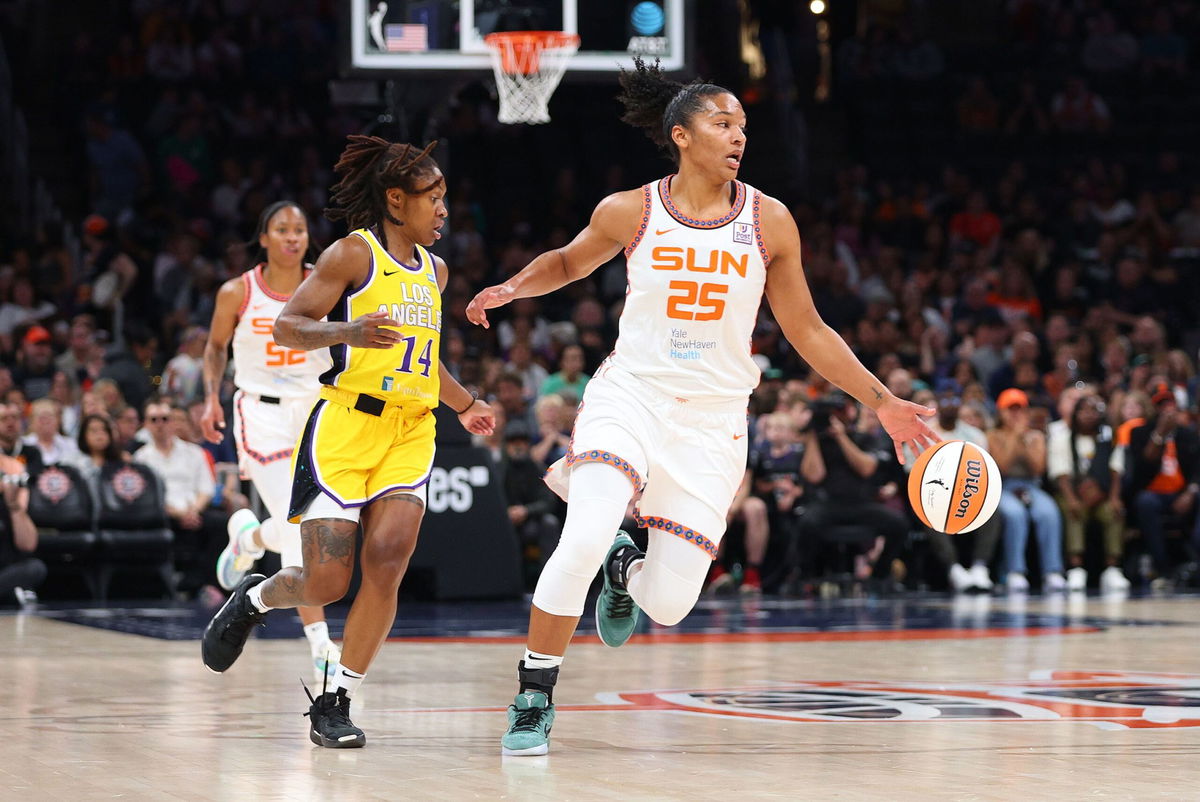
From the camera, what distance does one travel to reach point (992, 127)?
69.4 ft

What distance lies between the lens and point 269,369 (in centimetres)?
788

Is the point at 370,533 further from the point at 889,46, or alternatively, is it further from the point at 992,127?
the point at 889,46

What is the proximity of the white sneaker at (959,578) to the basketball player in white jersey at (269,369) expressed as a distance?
7432mm

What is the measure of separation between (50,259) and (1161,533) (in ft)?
33.0

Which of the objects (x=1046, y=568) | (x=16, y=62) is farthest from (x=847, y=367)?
(x=16, y=62)

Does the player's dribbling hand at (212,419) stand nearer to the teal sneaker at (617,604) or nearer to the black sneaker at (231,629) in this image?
the black sneaker at (231,629)

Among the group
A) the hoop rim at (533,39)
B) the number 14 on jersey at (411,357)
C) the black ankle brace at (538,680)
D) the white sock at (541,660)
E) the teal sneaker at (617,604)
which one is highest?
the hoop rim at (533,39)

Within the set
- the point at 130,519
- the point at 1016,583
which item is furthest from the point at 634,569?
the point at 1016,583

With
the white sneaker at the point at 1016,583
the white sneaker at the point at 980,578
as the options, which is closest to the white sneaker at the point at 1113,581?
the white sneaker at the point at 1016,583

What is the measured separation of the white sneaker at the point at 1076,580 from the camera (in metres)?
14.2

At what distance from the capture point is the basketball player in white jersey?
25.5 ft

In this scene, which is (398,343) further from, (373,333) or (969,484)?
(969,484)

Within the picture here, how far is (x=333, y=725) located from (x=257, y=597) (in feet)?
2.35

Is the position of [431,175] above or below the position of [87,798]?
above
